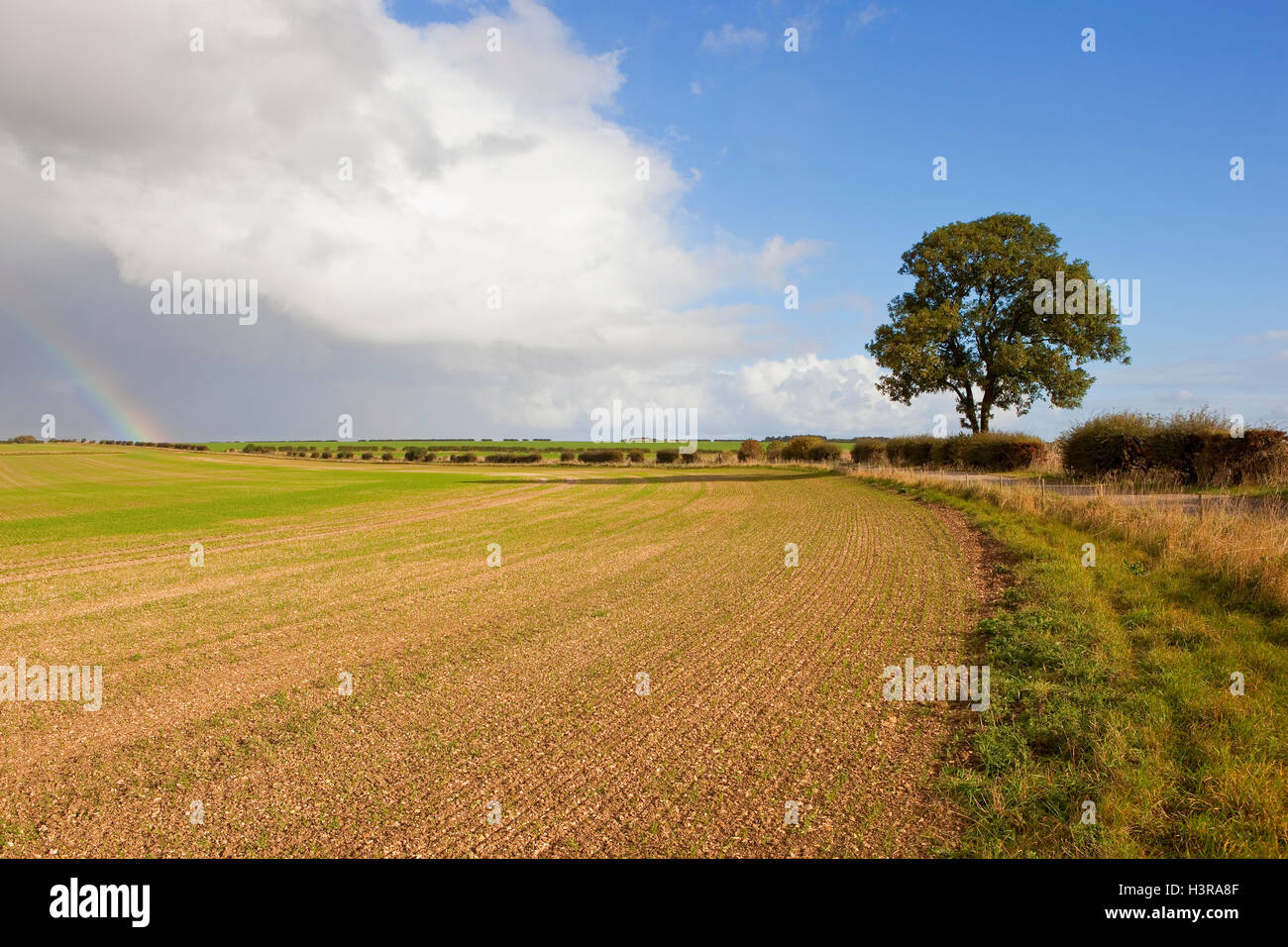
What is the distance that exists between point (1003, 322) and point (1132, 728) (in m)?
38.9

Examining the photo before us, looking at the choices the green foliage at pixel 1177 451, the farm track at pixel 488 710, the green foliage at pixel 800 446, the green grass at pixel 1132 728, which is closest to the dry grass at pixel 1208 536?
the green grass at pixel 1132 728

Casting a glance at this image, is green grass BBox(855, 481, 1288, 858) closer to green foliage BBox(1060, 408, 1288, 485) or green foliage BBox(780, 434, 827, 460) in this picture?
green foliage BBox(1060, 408, 1288, 485)

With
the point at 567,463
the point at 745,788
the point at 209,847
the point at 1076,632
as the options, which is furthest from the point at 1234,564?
the point at 567,463

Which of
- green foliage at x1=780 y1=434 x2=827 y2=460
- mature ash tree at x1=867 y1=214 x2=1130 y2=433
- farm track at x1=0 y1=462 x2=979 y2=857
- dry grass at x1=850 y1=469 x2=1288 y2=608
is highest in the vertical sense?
mature ash tree at x1=867 y1=214 x2=1130 y2=433

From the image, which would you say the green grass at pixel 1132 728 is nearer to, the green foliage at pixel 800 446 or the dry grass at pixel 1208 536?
the dry grass at pixel 1208 536

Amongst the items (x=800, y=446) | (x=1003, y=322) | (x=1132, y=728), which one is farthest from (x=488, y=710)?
(x=800, y=446)

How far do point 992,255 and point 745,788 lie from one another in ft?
137

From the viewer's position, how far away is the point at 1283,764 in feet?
14.8

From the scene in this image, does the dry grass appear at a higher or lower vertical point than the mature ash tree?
lower

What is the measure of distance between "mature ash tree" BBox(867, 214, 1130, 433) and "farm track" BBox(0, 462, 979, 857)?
92.7 ft

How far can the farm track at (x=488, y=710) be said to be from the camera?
405cm

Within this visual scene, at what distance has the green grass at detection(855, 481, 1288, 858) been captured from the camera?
3.90 metres

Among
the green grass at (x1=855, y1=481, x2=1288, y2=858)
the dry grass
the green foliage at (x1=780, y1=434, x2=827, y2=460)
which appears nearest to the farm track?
the green grass at (x1=855, y1=481, x2=1288, y2=858)
